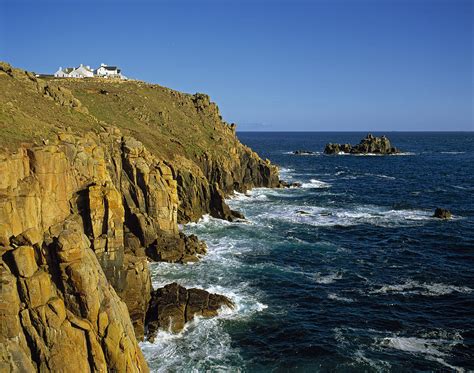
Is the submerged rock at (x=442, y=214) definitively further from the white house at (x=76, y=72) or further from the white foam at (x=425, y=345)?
the white house at (x=76, y=72)

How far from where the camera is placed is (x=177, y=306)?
34.5 meters

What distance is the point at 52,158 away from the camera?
30688mm

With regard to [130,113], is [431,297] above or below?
below

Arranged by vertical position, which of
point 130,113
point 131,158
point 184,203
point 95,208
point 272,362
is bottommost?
point 272,362

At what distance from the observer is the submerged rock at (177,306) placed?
32719mm

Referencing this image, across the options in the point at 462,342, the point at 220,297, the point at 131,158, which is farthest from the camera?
the point at 131,158

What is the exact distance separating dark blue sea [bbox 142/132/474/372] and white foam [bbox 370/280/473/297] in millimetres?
95

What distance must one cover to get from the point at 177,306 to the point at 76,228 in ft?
40.0

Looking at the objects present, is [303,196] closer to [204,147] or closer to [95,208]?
[204,147]

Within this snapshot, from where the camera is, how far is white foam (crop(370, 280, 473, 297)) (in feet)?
132

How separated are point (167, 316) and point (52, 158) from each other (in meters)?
14.7

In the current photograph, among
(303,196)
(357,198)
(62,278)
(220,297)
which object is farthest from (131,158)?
(357,198)

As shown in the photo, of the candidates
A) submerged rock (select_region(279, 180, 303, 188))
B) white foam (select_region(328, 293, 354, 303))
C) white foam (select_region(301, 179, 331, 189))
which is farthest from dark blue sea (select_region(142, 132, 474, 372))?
white foam (select_region(301, 179, 331, 189))

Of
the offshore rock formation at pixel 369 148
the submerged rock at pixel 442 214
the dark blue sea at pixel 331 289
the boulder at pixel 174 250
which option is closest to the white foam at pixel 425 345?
the dark blue sea at pixel 331 289
